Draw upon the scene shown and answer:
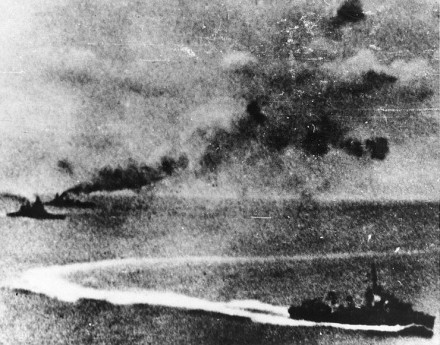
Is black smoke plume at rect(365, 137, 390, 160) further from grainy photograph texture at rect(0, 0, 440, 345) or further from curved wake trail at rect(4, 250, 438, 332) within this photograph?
curved wake trail at rect(4, 250, 438, 332)

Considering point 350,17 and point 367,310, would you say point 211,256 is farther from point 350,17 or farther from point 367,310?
point 350,17

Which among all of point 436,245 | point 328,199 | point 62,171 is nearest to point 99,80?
point 62,171

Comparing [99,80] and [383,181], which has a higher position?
[99,80]

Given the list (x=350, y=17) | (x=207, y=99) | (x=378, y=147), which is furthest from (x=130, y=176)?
(x=350, y=17)

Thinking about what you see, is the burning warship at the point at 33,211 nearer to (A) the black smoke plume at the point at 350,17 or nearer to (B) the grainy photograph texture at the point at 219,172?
(B) the grainy photograph texture at the point at 219,172

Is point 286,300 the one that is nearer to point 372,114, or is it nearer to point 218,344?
point 218,344

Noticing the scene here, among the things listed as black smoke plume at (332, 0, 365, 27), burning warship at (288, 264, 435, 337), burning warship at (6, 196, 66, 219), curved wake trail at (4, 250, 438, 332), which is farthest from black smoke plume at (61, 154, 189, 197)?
black smoke plume at (332, 0, 365, 27)

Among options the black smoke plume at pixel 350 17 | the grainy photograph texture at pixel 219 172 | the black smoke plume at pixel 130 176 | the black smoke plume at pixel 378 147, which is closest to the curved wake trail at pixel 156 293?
the grainy photograph texture at pixel 219 172
